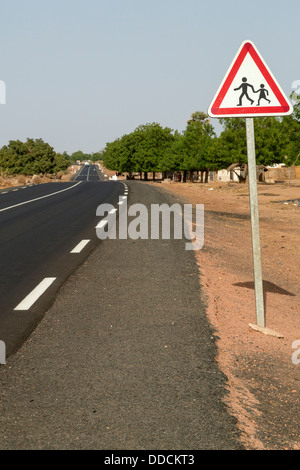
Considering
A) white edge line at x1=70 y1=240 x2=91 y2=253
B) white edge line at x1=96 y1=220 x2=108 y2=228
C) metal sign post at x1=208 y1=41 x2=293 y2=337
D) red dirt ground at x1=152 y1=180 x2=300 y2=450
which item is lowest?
red dirt ground at x1=152 y1=180 x2=300 y2=450

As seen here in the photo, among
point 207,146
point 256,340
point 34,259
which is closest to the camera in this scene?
point 256,340

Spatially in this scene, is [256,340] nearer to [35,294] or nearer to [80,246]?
[35,294]

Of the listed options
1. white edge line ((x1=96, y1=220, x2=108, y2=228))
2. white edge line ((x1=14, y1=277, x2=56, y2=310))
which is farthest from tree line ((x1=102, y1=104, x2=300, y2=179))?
white edge line ((x1=14, y1=277, x2=56, y2=310))

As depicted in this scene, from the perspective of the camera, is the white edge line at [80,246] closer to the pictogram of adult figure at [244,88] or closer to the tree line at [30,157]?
the pictogram of adult figure at [244,88]

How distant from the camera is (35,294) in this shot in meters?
6.02

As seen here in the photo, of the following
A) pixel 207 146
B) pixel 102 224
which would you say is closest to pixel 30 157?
pixel 207 146

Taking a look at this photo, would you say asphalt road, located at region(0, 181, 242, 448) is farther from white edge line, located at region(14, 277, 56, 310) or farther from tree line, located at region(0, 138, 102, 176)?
tree line, located at region(0, 138, 102, 176)

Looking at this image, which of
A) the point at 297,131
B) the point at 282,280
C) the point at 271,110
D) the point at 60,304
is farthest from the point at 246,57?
the point at 297,131

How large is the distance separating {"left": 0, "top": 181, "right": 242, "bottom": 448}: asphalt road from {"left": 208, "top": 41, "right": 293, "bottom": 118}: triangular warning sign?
215 centimetres

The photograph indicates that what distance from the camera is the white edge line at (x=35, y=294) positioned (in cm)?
552

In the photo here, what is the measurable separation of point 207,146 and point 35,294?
6563 centimetres

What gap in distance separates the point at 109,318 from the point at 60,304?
0.81m

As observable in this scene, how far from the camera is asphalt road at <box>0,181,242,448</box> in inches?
111
